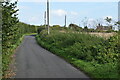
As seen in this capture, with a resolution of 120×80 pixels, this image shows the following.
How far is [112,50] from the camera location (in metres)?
17.3

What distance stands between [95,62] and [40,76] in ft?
16.3

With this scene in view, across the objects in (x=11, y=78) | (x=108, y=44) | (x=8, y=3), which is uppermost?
(x=8, y=3)

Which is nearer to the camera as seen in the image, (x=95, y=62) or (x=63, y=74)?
(x=63, y=74)

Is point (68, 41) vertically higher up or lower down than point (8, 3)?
lower down

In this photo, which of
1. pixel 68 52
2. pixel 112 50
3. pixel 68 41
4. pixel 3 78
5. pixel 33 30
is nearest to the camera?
pixel 3 78

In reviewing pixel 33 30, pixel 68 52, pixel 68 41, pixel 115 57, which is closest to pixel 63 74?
pixel 115 57

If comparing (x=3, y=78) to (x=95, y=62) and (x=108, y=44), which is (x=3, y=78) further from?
(x=108, y=44)

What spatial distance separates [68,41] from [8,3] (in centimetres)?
1190

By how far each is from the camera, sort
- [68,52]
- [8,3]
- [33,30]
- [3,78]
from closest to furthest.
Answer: [3,78]
[8,3]
[68,52]
[33,30]

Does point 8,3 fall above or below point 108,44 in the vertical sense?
above

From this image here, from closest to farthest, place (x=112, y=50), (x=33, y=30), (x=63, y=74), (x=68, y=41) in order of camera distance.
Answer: (x=63, y=74)
(x=112, y=50)
(x=68, y=41)
(x=33, y=30)

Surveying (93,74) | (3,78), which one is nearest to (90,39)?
(93,74)

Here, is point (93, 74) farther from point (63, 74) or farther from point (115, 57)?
point (115, 57)

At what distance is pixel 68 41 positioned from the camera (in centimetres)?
2700
